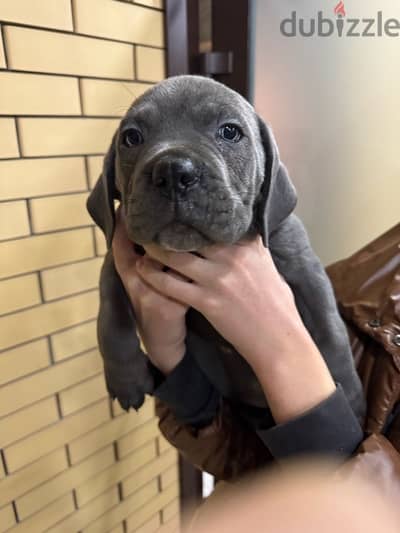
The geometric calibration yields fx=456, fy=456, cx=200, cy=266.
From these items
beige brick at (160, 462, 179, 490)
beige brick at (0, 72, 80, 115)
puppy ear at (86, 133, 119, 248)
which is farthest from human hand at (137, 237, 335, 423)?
beige brick at (160, 462, 179, 490)

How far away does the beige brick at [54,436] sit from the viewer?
153cm

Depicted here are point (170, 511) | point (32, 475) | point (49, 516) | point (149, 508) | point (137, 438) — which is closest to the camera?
point (32, 475)

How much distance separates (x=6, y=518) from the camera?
1.55 metres

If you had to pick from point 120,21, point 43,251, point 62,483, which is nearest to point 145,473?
point 62,483

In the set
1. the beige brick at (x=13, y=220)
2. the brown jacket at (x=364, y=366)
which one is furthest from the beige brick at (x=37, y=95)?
the brown jacket at (x=364, y=366)

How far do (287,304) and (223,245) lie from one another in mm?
208

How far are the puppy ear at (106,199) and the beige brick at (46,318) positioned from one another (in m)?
0.51

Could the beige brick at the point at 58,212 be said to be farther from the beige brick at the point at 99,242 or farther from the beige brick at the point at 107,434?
the beige brick at the point at 107,434

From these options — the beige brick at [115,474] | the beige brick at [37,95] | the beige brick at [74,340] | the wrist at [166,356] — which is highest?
Answer: the beige brick at [37,95]

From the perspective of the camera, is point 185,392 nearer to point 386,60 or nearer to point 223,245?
point 223,245

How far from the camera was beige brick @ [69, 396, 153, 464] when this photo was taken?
69.0 inches

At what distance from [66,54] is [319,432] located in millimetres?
1250

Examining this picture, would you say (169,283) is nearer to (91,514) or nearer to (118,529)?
(91,514)

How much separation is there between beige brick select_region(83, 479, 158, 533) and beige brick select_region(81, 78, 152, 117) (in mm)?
1632
